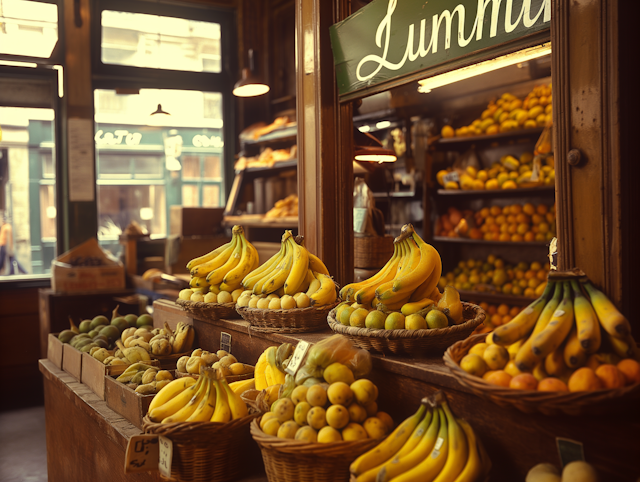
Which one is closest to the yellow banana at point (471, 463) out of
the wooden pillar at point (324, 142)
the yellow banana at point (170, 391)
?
the yellow banana at point (170, 391)

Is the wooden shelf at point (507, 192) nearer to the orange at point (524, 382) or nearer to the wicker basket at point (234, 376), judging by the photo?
the wicker basket at point (234, 376)

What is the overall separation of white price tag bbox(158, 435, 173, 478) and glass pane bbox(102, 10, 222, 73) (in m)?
5.12

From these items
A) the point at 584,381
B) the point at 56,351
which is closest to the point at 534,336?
the point at 584,381

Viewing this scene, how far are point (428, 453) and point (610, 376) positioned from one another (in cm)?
46

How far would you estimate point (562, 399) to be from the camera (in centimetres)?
119

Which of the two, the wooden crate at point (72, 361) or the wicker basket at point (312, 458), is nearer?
the wicker basket at point (312, 458)

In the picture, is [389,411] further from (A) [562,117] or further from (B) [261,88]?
(B) [261,88]

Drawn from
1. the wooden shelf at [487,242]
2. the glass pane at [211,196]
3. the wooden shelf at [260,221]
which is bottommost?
the wooden shelf at [487,242]

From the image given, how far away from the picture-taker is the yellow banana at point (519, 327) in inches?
53.6

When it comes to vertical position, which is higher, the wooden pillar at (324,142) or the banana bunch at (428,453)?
the wooden pillar at (324,142)

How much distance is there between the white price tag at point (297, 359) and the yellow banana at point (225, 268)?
2.83ft

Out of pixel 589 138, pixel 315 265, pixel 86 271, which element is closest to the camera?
pixel 589 138

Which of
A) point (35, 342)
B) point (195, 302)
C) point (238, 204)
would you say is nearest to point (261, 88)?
point (238, 204)

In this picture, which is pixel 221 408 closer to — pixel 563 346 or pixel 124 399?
pixel 124 399
